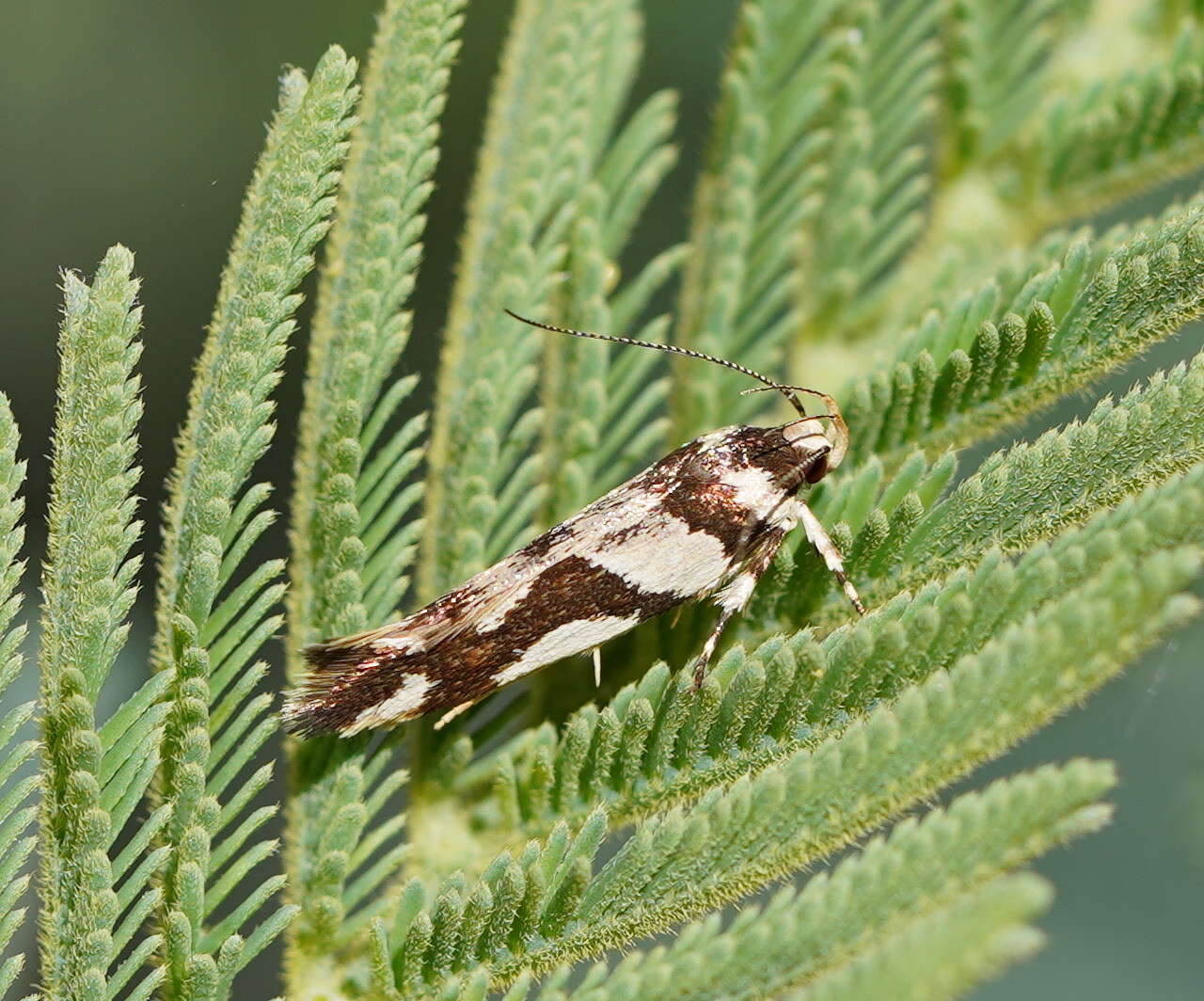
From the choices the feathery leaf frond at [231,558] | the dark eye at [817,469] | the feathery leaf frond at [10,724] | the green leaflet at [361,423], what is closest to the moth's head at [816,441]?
the dark eye at [817,469]

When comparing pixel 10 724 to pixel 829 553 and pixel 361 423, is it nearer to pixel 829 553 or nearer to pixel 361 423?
pixel 361 423

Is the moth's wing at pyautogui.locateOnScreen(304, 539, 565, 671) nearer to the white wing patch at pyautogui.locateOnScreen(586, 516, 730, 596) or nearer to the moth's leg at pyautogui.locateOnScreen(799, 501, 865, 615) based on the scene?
Answer: the white wing patch at pyautogui.locateOnScreen(586, 516, 730, 596)

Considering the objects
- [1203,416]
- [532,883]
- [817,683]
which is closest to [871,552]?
[817,683]

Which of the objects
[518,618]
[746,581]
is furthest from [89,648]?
[746,581]

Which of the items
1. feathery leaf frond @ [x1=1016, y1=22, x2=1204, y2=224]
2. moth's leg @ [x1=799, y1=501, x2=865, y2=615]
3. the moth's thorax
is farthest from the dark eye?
feathery leaf frond @ [x1=1016, y1=22, x2=1204, y2=224]

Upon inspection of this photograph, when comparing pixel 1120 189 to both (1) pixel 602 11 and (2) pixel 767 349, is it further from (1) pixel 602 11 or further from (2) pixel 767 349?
(1) pixel 602 11

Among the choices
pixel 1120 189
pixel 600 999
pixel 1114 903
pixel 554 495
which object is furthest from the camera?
pixel 1114 903
